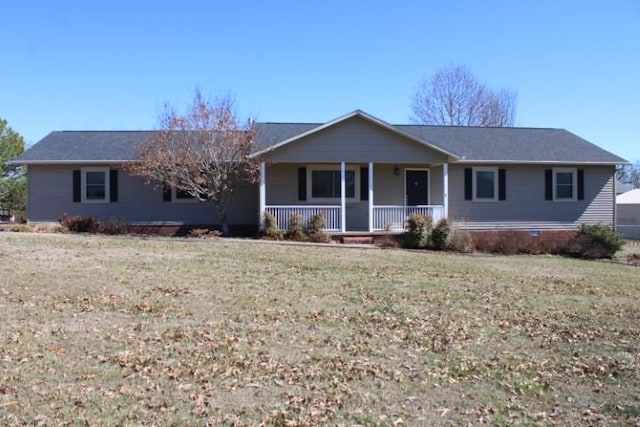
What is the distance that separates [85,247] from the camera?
14.6 meters

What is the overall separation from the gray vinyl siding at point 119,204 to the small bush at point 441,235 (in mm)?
7629

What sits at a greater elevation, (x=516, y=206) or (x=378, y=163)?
(x=378, y=163)

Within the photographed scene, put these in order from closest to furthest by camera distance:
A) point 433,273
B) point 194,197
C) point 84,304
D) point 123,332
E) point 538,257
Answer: point 123,332 < point 84,304 < point 433,273 < point 538,257 < point 194,197

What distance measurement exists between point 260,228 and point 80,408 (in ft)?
50.1

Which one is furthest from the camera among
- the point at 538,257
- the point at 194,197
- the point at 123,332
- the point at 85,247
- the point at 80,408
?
the point at 194,197

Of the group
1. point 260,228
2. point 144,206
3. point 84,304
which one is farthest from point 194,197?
point 84,304

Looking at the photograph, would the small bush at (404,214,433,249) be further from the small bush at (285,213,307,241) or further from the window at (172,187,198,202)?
the window at (172,187,198,202)

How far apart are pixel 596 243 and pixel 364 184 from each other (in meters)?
8.20

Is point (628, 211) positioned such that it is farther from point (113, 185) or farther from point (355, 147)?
point (113, 185)

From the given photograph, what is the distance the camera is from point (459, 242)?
18.4 meters

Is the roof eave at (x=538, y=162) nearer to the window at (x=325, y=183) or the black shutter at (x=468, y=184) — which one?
the black shutter at (x=468, y=184)

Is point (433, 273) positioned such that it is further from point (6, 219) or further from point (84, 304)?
point (6, 219)

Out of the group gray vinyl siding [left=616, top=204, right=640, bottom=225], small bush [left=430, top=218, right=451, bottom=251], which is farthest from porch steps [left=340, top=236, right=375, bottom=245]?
gray vinyl siding [left=616, top=204, right=640, bottom=225]

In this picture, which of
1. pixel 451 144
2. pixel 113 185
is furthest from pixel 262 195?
pixel 451 144
